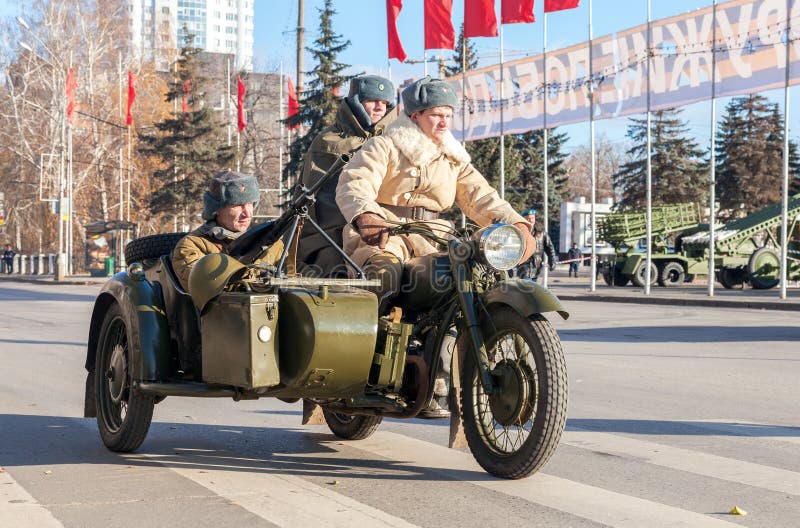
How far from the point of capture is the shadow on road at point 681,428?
7297 mm

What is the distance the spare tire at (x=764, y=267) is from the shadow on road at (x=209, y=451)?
26488 millimetres

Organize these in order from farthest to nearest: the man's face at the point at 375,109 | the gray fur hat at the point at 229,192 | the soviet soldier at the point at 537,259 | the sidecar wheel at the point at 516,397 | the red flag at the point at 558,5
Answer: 1. the red flag at the point at 558,5
2. the soviet soldier at the point at 537,259
3. the man's face at the point at 375,109
4. the gray fur hat at the point at 229,192
5. the sidecar wheel at the point at 516,397

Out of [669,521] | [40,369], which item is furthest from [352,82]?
[40,369]

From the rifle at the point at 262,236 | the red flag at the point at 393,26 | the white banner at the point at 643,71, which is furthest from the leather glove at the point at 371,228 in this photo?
the red flag at the point at 393,26

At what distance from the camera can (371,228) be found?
5.79m

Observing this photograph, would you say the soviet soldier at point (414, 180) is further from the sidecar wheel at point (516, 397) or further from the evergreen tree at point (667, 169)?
the evergreen tree at point (667, 169)

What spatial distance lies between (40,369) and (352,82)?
5280mm

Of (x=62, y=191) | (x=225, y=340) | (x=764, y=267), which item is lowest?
(x=225, y=340)

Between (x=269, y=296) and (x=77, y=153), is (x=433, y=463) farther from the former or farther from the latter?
A: (x=77, y=153)

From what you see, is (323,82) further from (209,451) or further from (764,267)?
(209,451)

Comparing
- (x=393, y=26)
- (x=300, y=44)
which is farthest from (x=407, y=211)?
(x=300, y=44)

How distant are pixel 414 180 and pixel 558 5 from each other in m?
25.9

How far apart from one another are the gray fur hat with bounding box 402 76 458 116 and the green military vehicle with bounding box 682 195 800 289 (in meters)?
27.2

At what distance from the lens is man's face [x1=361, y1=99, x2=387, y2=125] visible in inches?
302
